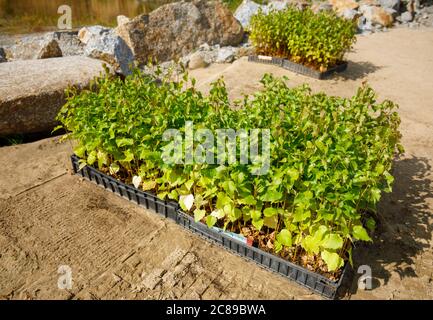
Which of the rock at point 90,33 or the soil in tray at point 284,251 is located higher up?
the rock at point 90,33

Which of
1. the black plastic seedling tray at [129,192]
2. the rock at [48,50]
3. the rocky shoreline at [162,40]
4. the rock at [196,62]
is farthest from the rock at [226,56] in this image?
the black plastic seedling tray at [129,192]

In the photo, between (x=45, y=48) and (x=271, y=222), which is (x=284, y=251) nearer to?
(x=271, y=222)

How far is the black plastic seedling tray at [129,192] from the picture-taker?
3.82 m

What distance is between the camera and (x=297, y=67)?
8.02 meters

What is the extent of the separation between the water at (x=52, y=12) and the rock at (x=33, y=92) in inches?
448

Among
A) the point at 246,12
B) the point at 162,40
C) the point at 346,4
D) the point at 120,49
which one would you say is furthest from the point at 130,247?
the point at 346,4

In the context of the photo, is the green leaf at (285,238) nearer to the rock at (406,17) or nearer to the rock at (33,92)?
the rock at (33,92)

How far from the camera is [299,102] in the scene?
3.76m

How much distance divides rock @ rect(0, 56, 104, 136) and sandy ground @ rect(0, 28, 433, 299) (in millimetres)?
345

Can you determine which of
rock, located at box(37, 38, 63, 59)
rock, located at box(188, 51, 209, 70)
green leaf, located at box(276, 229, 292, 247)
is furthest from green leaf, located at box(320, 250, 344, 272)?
rock, located at box(188, 51, 209, 70)

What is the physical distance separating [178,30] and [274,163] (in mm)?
7914

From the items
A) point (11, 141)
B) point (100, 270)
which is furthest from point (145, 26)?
point (100, 270)

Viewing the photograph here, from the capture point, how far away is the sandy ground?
315cm

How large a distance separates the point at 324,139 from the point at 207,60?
23.6 feet
